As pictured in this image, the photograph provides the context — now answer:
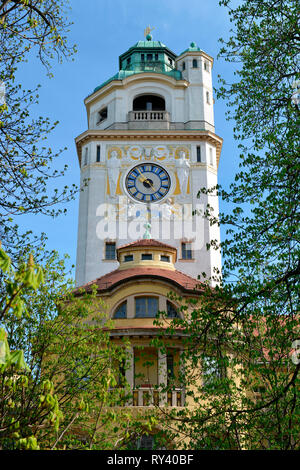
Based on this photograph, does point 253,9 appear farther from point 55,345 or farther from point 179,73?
point 179,73

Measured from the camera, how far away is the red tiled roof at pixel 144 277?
30.4 meters

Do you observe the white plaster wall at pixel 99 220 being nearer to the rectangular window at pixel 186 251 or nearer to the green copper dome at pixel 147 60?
the rectangular window at pixel 186 251

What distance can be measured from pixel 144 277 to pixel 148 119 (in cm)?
2268

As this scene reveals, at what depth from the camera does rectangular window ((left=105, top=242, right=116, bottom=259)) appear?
44191mm

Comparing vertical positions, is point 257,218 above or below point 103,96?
below

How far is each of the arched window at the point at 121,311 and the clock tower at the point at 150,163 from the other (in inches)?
456

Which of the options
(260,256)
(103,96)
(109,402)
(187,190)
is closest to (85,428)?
(109,402)

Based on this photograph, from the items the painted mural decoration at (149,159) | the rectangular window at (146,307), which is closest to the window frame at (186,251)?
the painted mural decoration at (149,159)

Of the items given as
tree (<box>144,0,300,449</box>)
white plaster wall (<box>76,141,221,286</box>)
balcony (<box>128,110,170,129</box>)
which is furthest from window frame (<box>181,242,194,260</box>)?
tree (<box>144,0,300,449</box>)

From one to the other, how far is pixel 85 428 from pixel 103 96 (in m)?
38.1

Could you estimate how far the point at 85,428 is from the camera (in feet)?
63.4

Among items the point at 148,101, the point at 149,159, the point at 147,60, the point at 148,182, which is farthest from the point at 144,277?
the point at 147,60

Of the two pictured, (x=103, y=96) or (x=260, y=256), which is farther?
(x=103, y=96)

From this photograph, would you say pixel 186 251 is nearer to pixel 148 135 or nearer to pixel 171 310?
pixel 148 135
